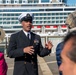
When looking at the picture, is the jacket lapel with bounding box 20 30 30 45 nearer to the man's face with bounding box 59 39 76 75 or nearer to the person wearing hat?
the person wearing hat

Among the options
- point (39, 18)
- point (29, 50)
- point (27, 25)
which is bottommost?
point (39, 18)

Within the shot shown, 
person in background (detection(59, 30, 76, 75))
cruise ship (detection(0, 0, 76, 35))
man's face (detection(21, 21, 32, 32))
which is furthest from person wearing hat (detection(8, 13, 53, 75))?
cruise ship (detection(0, 0, 76, 35))

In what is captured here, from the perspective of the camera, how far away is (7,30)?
266 feet

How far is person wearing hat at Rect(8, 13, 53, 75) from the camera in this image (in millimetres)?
3461

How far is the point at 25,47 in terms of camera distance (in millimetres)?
3455

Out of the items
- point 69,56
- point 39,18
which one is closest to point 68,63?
point 69,56

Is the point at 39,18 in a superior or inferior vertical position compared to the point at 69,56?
inferior

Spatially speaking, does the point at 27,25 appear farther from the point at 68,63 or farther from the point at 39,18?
the point at 39,18

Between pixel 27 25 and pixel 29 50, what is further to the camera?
pixel 27 25

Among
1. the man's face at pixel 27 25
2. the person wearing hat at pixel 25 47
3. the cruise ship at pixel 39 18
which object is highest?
the man's face at pixel 27 25

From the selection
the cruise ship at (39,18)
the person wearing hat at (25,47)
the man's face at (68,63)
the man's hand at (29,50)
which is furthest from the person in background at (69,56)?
the cruise ship at (39,18)

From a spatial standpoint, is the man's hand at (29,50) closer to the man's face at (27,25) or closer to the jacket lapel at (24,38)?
the jacket lapel at (24,38)

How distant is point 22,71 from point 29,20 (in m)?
0.56

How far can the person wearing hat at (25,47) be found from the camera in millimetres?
3461
